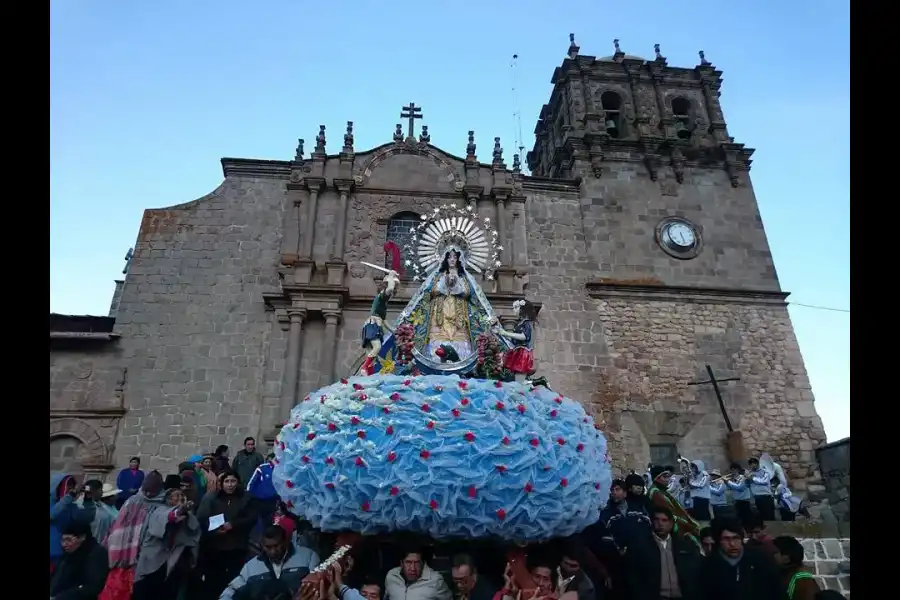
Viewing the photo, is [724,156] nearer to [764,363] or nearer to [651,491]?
[764,363]

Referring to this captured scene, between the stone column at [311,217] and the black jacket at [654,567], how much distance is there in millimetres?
10744

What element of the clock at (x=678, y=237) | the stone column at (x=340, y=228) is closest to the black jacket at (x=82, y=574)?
the stone column at (x=340, y=228)

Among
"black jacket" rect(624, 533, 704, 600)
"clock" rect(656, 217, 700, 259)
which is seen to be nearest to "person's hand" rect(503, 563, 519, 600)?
"black jacket" rect(624, 533, 704, 600)

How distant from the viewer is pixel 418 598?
14.7 feet

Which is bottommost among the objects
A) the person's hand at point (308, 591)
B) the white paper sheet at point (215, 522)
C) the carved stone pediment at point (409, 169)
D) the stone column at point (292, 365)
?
the person's hand at point (308, 591)

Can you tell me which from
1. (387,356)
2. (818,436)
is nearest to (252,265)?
(387,356)

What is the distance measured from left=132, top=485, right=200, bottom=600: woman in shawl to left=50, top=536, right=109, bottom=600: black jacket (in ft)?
1.60

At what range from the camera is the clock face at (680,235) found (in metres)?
15.6

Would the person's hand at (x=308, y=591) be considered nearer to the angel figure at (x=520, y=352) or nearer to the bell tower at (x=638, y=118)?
the angel figure at (x=520, y=352)

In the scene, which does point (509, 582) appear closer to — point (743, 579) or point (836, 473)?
point (743, 579)

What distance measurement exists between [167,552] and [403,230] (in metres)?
10.6

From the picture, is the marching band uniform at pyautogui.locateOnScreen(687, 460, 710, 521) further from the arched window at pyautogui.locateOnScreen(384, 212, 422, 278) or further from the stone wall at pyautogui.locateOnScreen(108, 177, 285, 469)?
the stone wall at pyautogui.locateOnScreen(108, 177, 285, 469)
